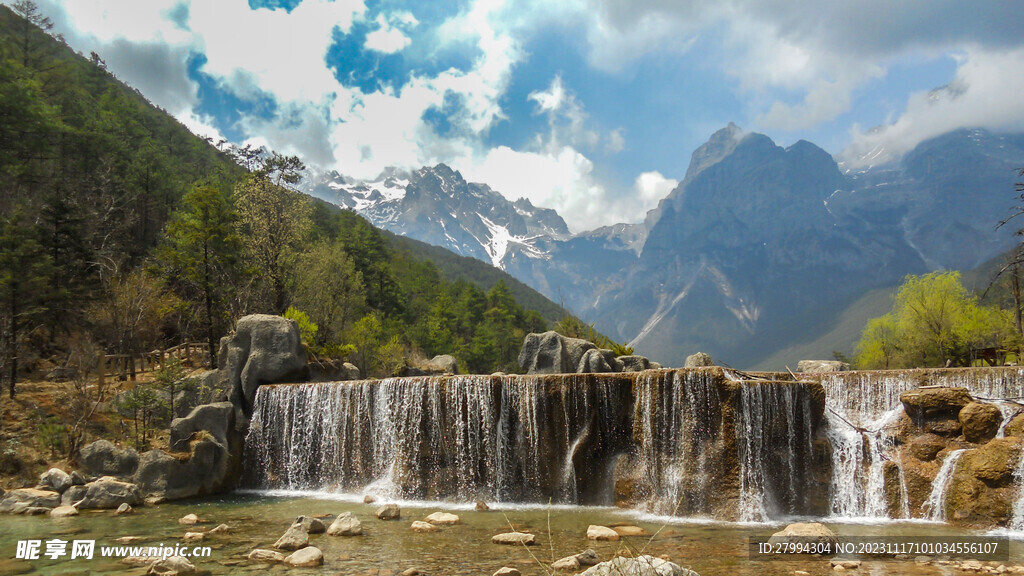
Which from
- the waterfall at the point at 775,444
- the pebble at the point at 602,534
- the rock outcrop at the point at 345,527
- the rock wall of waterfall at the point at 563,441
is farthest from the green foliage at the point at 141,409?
the waterfall at the point at 775,444

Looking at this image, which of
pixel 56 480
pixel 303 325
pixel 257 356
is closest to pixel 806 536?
pixel 56 480

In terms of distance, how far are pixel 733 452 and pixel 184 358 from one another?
1100 inches

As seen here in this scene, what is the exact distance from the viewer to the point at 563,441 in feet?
58.9

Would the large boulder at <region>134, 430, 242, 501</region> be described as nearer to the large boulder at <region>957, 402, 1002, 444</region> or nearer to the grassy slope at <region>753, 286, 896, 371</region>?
the large boulder at <region>957, 402, 1002, 444</region>

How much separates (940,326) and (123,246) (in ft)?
178

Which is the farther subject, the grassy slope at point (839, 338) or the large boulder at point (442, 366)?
the grassy slope at point (839, 338)

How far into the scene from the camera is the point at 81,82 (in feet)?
177

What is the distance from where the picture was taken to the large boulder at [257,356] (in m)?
23.4

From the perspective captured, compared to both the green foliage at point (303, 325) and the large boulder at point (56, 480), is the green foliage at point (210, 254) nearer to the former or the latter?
the green foliage at point (303, 325)

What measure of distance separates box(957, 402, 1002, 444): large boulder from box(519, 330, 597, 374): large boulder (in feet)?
59.0

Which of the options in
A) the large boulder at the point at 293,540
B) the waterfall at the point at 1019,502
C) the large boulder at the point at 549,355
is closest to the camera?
the large boulder at the point at 293,540

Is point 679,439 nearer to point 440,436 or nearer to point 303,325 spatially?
point 440,436

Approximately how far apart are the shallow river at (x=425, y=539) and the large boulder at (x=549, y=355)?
1469 centimetres

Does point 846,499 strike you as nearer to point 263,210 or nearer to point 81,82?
point 263,210
